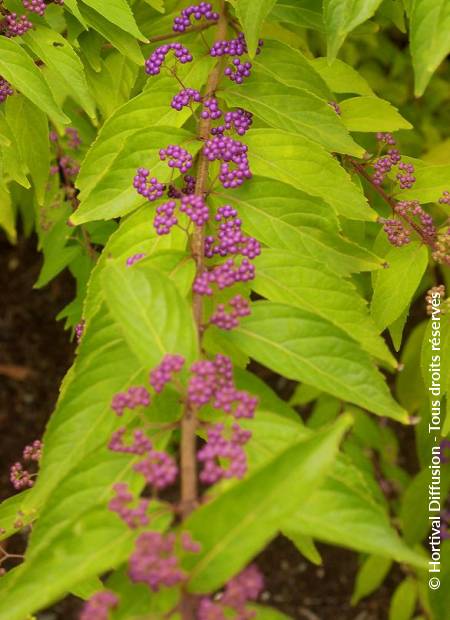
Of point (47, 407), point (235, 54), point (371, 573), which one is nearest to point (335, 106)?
point (235, 54)

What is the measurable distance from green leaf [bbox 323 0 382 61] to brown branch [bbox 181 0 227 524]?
0.31m

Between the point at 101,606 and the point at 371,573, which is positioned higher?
the point at 101,606

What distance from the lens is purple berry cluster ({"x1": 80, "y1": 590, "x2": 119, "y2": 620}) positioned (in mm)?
838

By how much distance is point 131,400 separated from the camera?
3.49 feet

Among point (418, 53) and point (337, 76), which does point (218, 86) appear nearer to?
point (337, 76)

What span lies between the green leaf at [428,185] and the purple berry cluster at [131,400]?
0.95 meters

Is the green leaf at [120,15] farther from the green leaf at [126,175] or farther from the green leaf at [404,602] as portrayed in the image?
the green leaf at [404,602]

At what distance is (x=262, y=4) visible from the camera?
4.49 ft

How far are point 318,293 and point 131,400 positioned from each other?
0.36 m

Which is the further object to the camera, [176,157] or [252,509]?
[176,157]

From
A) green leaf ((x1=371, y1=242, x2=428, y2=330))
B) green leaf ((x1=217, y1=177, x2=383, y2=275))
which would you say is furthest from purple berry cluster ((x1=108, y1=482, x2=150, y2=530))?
green leaf ((x1=371, y1=242, x2=428, y2=330))

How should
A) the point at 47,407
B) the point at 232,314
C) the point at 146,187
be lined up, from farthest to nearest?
the point at 47,407 → the point at 146,187 → the point at 232,314

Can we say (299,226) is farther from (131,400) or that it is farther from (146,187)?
(131,400)

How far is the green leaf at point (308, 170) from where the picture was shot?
1.46m
